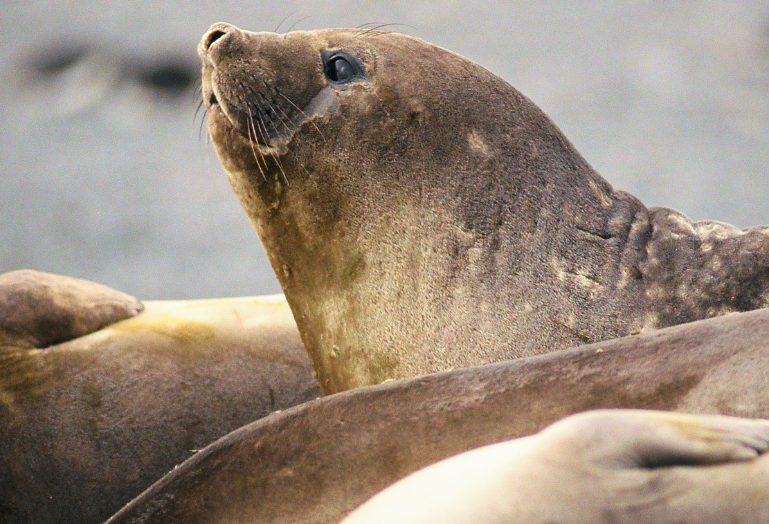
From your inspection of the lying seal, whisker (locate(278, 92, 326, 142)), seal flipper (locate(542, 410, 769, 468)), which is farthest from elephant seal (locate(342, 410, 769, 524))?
the lying seal

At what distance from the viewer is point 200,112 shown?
15.3ft

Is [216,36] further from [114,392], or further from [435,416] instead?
[435,416]

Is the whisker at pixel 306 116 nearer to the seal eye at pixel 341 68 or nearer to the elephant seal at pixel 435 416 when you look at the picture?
the seal eye at pixel 341 68

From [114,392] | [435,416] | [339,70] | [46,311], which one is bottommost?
[114,392]

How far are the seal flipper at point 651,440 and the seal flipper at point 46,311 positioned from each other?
1719 mm

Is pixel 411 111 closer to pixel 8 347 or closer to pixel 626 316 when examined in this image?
pixel 626 316

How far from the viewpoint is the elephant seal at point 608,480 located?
560 millimetres

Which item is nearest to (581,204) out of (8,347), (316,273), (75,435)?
(316,273)

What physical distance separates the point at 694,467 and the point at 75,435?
5.30 ft

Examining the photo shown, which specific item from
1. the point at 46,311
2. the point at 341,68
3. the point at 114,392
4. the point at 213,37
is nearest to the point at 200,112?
the point at 46,311

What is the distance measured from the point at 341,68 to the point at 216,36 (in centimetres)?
29

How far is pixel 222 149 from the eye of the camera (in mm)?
1592

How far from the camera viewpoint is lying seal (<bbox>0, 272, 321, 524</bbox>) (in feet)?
5.82

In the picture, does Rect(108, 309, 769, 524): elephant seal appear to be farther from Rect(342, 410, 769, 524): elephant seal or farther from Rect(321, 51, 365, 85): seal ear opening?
Rect(321, 51, 365, 85): seal ear opening
